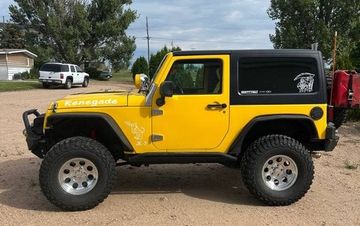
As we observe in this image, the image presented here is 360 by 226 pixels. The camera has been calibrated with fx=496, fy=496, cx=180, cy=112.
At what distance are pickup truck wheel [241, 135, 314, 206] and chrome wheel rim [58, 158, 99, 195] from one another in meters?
1.87

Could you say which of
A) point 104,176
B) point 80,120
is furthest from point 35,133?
point 104,176

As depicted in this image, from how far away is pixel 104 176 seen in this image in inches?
235

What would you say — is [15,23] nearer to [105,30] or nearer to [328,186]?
[105,30]

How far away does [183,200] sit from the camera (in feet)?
20.8

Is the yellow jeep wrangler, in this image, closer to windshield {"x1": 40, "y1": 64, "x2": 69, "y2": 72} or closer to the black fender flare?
the black fender flare

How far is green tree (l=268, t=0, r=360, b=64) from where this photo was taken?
37.1 meters

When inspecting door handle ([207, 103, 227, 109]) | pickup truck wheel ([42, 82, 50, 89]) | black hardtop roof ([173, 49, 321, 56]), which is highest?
black hardtop roof ([173, 49, 321, 56])

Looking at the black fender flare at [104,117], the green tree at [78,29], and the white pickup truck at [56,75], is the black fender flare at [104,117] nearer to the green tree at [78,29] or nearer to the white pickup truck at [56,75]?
the white pickup truck at [56,75]

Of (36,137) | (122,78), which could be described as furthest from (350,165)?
(122,78)

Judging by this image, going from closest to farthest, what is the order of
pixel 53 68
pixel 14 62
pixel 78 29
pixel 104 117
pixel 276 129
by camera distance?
pixel 104 117 → pixel 276 129 → pixel 53 68 → pixel 78 29 → pixel 14 62

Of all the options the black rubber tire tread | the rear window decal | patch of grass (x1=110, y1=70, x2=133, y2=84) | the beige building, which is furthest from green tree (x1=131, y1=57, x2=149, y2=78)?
the rear window decal

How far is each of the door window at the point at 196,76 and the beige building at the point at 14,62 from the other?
169 ft

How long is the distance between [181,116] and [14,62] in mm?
55620

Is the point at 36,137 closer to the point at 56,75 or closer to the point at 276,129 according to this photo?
the point at 276,129
